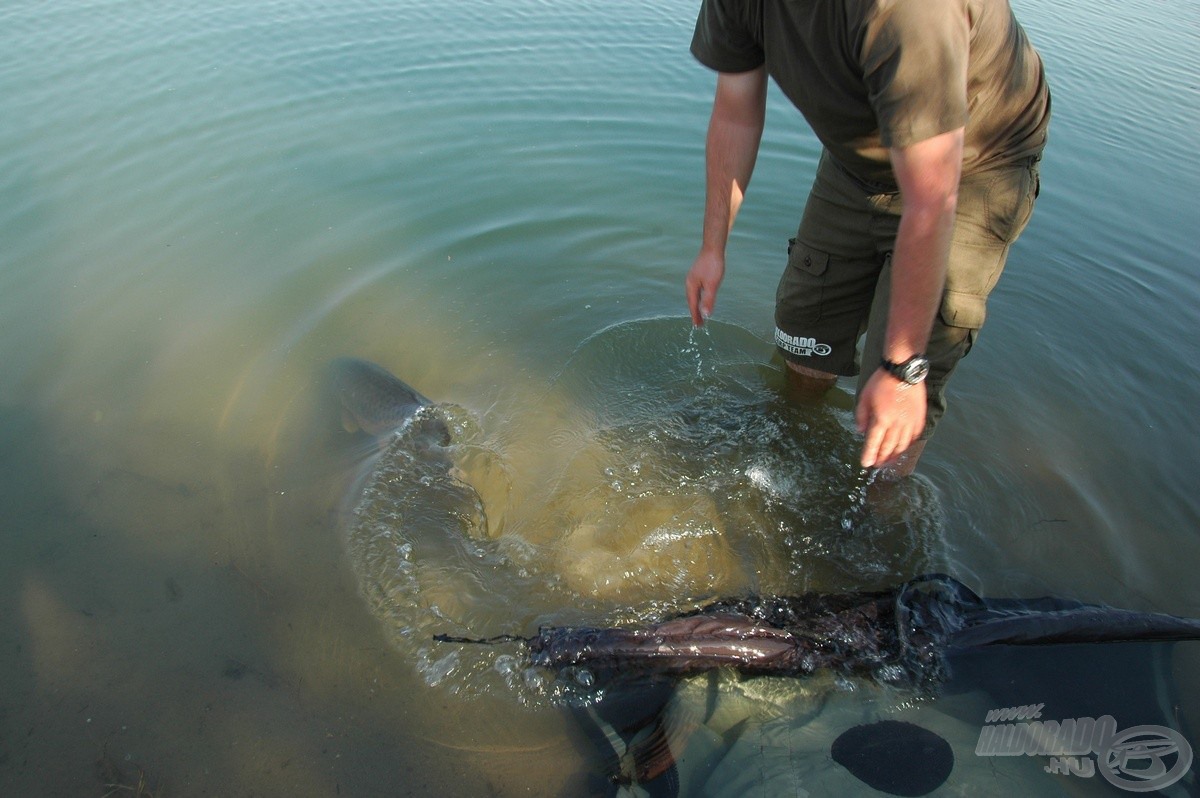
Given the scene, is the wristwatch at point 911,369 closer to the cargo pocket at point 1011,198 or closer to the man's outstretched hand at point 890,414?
the man's outstretched hand at point 890,414

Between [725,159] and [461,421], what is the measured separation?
230 centimetres

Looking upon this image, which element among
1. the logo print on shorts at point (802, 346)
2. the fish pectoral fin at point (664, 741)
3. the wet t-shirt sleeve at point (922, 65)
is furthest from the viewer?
the logo print on shorts at point (802, 346)

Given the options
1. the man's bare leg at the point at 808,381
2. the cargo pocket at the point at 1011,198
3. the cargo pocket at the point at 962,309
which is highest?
the cargo pocket at the point at 1011,198

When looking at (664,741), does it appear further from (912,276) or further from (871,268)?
(871,268)

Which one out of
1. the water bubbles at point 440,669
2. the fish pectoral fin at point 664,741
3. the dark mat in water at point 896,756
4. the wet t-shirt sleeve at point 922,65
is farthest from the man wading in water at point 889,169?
the water bubbles at point 440,669

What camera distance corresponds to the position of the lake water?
2.95 metres

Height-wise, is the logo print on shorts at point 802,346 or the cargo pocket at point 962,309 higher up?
the cargo pocket at point 962,309

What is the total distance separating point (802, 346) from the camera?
12.3 feet

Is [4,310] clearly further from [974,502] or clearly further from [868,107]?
[974,502]

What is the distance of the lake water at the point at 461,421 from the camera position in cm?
295

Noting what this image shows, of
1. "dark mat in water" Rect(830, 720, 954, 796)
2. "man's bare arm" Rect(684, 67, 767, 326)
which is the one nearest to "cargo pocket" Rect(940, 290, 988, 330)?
"man's bare arm" Rect(684, 67, 767, 326)

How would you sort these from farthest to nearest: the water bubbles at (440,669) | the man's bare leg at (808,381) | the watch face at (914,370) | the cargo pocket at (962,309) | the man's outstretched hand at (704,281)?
the man's bare leg at (808,381)
the man's outstretched hand at (704,281)
the water bubbles at (440,669)
the cargo pocket at (962,309)
the watch face at (914,370)

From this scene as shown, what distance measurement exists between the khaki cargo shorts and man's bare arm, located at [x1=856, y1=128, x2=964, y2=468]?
349 mm

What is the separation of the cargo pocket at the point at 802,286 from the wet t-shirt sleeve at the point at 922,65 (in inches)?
54.9
